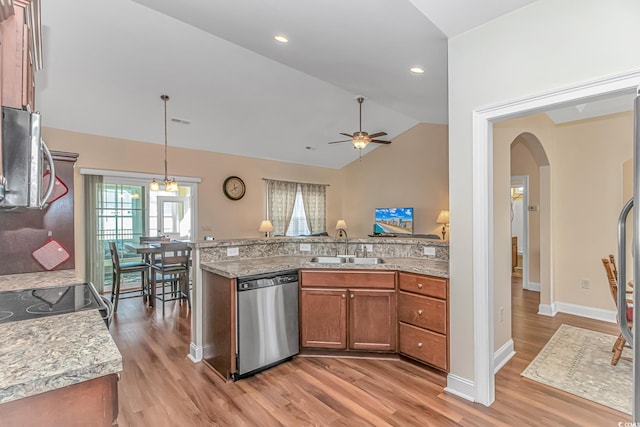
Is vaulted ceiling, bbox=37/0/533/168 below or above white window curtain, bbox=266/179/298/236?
above

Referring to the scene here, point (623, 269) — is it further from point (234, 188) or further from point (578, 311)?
point (234, 188)

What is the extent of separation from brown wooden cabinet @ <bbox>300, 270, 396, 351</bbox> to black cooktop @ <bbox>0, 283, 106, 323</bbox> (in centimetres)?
167

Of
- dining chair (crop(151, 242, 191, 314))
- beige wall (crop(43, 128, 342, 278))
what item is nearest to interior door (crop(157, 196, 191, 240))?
beige wall (crop(43, 128, 342, 278))

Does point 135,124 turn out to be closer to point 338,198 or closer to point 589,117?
point 338,198

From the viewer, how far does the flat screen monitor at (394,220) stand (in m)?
7.51

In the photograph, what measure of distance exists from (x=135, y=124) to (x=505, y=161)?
17.3 feet

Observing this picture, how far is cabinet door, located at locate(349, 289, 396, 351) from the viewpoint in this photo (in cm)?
282

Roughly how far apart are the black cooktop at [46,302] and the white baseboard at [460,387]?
2.34 metres

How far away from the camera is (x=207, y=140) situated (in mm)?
6004

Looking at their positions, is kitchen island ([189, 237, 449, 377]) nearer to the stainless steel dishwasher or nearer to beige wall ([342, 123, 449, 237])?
the stainless steel dishwasher

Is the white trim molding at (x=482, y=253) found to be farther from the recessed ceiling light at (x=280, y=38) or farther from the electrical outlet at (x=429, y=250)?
the recessed ceiling light at (x=280, y=38)

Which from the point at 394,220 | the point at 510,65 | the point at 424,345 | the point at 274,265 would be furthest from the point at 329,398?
the point at 394,220

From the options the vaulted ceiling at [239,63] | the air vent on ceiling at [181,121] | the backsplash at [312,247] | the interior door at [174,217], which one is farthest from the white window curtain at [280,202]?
the backsplash at [312,247]

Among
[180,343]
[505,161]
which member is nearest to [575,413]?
[505,161]
